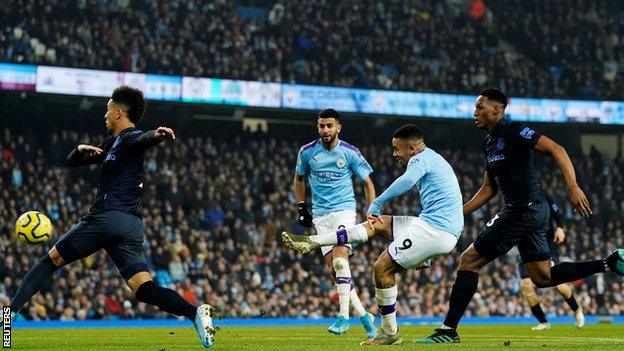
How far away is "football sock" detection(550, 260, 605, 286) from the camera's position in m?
12.4

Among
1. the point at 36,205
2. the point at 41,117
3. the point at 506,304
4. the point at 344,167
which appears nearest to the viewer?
the point at 344,167

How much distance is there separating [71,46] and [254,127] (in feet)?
28.1

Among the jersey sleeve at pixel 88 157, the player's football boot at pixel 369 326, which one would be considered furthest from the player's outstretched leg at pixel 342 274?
the jersey sleeve at pixel 88 157

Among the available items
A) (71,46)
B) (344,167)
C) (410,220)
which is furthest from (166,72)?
(410,220)

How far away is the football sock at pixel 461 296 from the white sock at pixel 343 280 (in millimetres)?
2018

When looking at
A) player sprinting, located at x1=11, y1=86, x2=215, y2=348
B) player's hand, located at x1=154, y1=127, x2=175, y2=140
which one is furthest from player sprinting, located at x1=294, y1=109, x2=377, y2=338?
player's hand, located at x1=154, y1=127, x2=175, y2=140

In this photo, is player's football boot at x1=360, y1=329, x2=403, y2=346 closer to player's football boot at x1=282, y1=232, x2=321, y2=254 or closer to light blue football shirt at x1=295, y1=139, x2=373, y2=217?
player's football boot at x1=282, y1=232, x2=321, y2=254

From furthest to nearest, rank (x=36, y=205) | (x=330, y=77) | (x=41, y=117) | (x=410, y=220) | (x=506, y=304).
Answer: (x=330, y=77) < (x=41, y=117) < (x=506, y=304) < (x=36, y=205) < (x=410, y=220)

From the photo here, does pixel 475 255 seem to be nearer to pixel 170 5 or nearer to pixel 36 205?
pixel 36 205

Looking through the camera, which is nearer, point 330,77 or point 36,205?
point 36,205

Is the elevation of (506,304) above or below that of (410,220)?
below

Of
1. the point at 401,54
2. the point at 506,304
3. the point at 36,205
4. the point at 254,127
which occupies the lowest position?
the point at 506,304

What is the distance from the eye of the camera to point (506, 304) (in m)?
33.7

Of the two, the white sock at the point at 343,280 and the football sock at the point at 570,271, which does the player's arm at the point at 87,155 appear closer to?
the white sock at the point at 343,280
